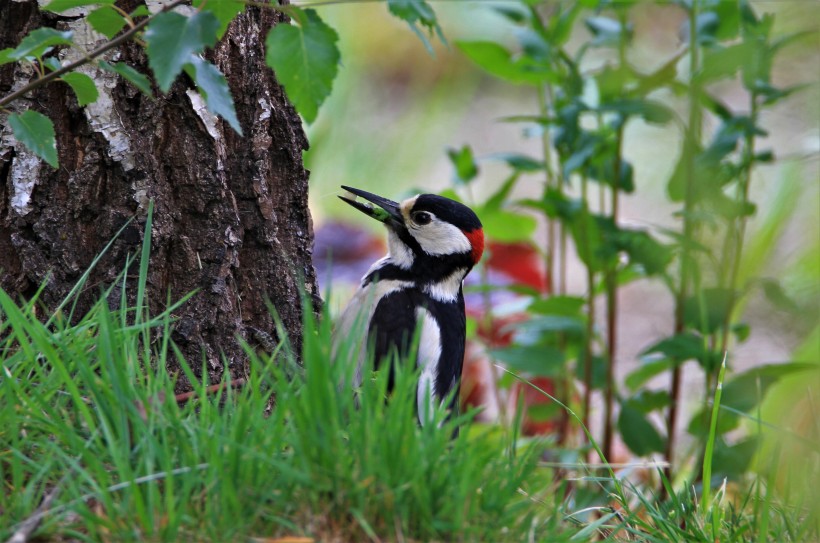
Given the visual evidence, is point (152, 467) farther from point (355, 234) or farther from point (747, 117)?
point (355, 234)

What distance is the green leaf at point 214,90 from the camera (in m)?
1.70

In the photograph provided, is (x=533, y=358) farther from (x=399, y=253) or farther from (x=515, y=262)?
(x=515, y=262)

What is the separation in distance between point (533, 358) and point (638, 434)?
468 millimetres

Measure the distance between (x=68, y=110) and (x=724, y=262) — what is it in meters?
2.27

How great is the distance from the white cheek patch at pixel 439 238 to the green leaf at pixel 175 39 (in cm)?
169

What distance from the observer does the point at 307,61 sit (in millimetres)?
1812

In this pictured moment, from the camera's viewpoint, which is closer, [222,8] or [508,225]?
[222,8]

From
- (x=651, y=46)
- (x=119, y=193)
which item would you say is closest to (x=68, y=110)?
(x=119, y=193)

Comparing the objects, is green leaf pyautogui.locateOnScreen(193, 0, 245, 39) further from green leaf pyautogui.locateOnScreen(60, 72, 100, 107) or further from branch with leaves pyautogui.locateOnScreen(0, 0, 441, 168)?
green leaf pyautogui.locateOnScreen(60, 72, 100, 107)

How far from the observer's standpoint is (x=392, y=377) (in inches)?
118

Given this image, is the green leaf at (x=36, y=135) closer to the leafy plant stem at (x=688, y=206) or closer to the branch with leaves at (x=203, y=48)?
the branch with leaves at (x=203, y=48)

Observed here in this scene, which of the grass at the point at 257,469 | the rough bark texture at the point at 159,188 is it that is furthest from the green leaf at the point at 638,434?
the grass at the point at 257,469

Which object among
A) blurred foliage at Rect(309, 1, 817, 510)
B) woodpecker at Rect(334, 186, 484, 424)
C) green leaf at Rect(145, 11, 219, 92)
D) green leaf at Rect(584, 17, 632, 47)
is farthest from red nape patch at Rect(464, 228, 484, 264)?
green leaf at Rect(145, 11, 219, 92)

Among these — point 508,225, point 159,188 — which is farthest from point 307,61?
point 508,225
